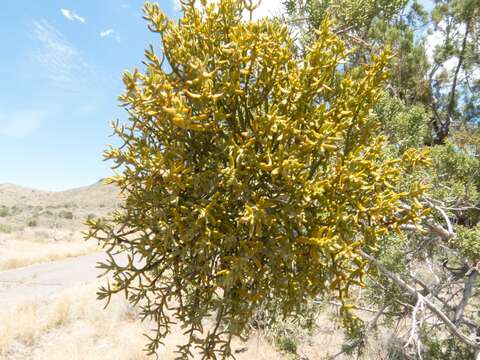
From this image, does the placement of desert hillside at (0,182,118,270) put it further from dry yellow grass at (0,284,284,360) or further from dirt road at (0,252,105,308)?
dry yellow grass at (0,284,284,360)

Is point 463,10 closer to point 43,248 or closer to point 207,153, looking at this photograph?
point 207,153

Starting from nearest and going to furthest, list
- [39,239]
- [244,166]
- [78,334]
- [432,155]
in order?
[244,166] → [432,155] → [78,334] → [39,239]

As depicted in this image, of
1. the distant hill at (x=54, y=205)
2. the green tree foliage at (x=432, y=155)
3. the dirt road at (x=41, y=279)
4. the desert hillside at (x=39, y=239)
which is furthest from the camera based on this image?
the distant hill at (x=54, y=205)

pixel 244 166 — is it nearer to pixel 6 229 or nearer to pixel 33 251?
pixel 33 251

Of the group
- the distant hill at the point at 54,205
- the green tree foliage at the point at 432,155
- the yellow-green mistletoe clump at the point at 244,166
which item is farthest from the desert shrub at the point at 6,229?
the yellow-green mistletoe clump at the point at 244,166

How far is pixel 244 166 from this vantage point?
1915mm

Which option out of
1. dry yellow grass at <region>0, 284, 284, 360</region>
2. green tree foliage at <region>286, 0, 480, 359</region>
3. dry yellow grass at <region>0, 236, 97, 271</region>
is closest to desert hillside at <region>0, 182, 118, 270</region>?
dry yellow grass at <region>0, 236, 97, 271</region>

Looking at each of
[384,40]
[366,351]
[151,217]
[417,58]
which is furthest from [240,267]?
[366,351]

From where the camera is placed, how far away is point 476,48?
5.98 m

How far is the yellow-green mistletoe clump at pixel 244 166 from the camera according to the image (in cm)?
187

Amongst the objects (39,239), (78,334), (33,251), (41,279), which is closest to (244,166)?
(78,334)

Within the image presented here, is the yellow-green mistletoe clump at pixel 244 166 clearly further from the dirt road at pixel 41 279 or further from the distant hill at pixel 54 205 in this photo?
the distant hill at pixel 54 205

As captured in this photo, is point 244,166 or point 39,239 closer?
point 244,166

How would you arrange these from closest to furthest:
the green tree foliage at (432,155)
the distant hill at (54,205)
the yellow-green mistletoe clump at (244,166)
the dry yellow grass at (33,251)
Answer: the yellow-green mistletoe clump at (244,166) → the green tree foliage at (432,155) → the dry yellow grass at (33,251) → the distant hill at (54,205)
